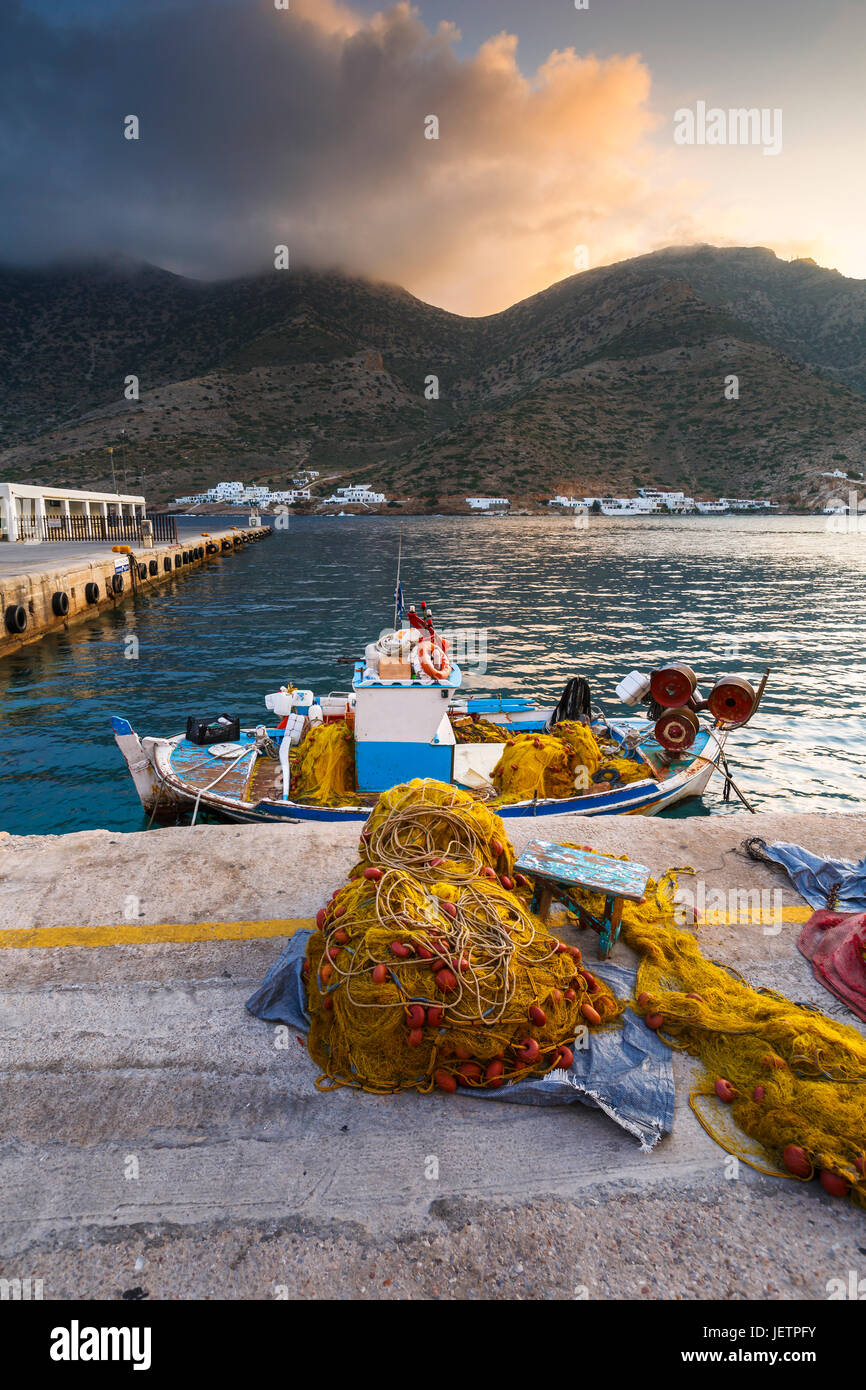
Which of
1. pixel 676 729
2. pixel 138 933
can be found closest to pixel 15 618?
pixel 138 933

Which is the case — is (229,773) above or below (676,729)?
below

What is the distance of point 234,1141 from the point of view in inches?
136

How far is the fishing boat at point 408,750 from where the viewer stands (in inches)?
340

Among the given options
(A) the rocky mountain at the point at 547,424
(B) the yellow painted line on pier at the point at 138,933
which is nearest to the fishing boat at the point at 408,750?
(B) the yellow painted line on pier at the point at 138,933

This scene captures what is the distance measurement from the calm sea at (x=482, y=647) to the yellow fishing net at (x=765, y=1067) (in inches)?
341

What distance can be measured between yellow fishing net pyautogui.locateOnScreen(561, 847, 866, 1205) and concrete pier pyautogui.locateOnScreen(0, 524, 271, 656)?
86.4ft

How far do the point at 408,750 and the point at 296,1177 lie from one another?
6755mm

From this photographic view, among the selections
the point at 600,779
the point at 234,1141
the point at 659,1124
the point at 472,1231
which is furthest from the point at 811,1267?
the point at 600,779

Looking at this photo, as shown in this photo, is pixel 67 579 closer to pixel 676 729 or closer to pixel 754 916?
pixel 676 729

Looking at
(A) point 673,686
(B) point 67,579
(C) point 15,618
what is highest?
(B) point 67,579

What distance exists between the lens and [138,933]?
5.16m

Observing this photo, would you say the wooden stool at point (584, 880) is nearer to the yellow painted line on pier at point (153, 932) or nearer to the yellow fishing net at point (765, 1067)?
the yellow fishing net at point (765, 1067)
